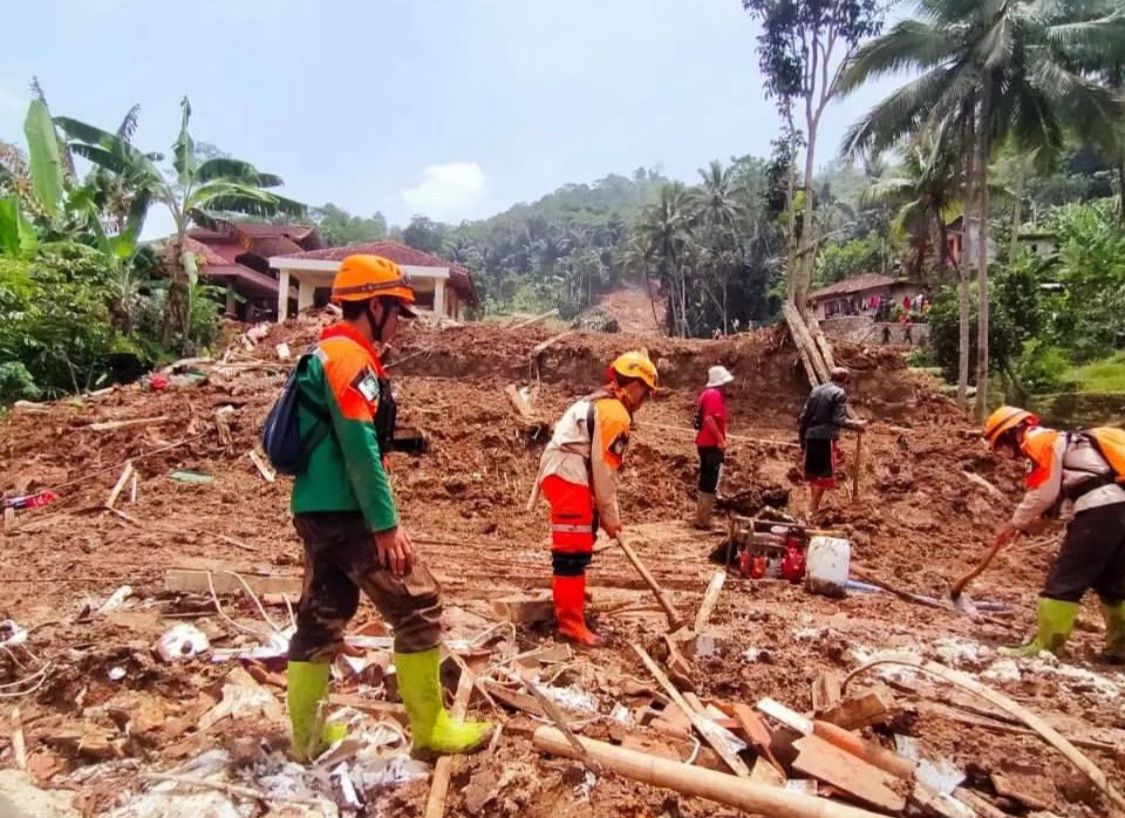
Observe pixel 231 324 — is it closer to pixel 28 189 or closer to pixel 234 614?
pixel 28 189

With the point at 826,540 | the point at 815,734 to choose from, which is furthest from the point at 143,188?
the point at 815,734

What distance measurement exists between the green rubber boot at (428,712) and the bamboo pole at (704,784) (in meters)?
0.31

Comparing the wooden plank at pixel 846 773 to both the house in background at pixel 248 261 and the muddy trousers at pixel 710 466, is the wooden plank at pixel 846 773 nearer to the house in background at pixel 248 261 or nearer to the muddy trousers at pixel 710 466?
the muddy trousers at pixel 710 466

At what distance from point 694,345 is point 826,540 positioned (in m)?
8.30

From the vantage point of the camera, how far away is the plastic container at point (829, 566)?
242 inches

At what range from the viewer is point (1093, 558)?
4.71 m

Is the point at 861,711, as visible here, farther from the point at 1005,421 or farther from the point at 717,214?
the point at 717,214

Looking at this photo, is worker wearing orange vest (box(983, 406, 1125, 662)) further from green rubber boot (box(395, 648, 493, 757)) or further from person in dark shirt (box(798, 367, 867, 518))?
green rubber boot (box(395, 648, 493, 757))

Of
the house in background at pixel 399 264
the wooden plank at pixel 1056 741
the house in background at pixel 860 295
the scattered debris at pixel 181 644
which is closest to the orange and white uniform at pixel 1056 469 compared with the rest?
the wooden plank at pixel 1056 741

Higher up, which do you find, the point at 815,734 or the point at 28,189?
the point at 28,189

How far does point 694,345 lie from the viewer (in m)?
14.2

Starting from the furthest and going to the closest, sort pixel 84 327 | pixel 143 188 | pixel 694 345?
pixel 143 188 → pixel 84 327 → pixel 694 345

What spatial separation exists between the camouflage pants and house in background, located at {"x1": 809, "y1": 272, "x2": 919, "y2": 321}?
3541 centimetres

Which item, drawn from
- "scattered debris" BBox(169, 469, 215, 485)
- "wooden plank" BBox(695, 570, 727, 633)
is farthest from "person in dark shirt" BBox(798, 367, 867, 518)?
"scattered debris" BBox(169, 469, 215, 485)
